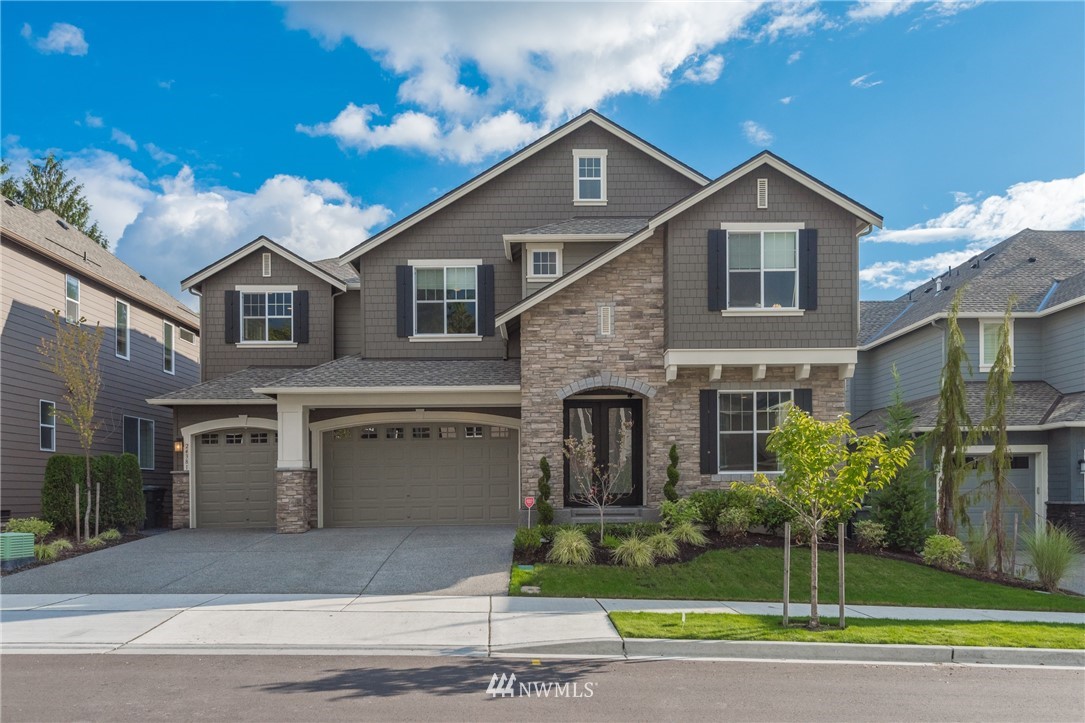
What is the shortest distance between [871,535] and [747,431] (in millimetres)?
3167

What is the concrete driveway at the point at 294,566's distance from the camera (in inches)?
488

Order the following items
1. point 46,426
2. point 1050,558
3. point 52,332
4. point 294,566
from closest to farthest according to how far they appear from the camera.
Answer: point 1050,558
point 294,566
point 46,426
point 52,332

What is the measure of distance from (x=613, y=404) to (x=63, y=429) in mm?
13521

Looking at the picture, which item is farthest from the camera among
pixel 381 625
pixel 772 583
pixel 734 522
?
pixel 734 522

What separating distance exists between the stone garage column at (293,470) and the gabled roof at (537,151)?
160 inches

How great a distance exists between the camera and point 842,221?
651 inches

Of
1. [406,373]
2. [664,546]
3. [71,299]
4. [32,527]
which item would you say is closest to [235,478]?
[32,527]

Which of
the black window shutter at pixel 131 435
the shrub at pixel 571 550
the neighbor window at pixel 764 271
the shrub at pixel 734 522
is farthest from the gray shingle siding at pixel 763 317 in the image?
the black window shutter at pixel 131 435

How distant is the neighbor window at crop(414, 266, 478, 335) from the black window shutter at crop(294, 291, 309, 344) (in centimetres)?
319

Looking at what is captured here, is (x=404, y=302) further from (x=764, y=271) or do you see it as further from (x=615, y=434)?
(x=764, y=271)

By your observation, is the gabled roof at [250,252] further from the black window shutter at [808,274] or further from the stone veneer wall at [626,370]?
the black window shutter at [808,274]

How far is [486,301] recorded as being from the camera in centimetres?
1970

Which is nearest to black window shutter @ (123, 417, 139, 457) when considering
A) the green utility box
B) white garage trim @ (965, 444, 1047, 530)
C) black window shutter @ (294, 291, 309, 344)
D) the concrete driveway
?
black window shutter @ (294, 291, 309, 344)

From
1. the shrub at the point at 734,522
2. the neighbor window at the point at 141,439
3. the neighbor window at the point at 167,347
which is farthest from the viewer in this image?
the neighbor window at the point at 167,347
